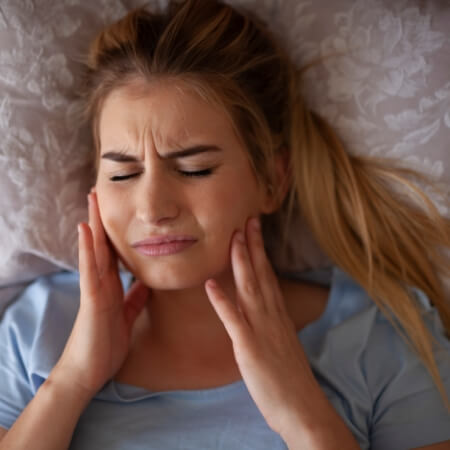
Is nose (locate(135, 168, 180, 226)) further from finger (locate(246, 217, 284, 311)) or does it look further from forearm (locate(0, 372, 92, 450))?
forearm (locate(0, 372, 92, 450))

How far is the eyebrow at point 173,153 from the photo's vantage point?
1297mm

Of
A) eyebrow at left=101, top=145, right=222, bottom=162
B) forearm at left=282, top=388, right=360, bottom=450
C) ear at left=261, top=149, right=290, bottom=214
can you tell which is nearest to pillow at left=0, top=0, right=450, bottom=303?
ear at left=261, top=149, right=290, bottom=214

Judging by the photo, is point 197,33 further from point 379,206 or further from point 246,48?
point 379,206

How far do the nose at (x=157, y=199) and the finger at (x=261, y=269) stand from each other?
0.22 m

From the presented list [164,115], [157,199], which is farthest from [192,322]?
[164,115]

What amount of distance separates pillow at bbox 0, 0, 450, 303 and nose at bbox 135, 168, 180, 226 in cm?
39

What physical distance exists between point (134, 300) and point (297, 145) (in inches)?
25.1

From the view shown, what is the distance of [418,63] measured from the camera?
4.78ft

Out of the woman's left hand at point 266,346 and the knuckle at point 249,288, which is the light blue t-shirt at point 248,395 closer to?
the woman's left hand at point 266,346

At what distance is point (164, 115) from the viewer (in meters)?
1.29

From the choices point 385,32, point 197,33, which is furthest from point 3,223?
point 385,32

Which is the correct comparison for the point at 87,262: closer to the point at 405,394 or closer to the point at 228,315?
the point at 228,315

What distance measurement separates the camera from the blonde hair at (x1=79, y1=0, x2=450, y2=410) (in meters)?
1.40

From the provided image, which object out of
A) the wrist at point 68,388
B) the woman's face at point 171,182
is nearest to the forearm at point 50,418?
the wrist at point 68,388
